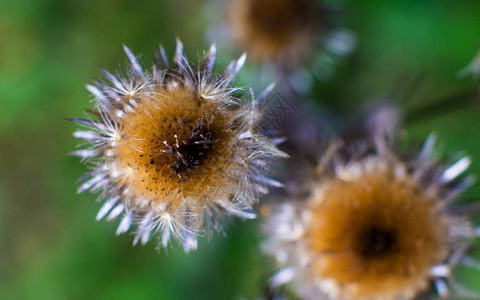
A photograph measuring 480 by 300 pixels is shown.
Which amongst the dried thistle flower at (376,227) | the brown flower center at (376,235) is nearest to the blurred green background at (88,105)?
the dried thistle flower at (376,227)

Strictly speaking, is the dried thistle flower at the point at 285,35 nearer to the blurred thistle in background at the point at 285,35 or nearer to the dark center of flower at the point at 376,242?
the blurred thistle in background at the point at 285,35

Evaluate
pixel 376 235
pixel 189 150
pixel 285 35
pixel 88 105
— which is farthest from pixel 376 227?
pixel 88 105

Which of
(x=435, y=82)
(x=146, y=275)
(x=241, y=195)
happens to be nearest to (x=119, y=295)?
(x=146, y=275)

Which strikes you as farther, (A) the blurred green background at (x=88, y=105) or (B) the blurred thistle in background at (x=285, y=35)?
(A) the blurred green background at (x=88, y=105)

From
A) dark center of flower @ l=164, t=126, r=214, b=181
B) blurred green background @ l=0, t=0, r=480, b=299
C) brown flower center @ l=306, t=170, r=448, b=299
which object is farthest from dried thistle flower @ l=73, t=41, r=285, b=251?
blurred green background @ l=0, t=0, r=480, b=299

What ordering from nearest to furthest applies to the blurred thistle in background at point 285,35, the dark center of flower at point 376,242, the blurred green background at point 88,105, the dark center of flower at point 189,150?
the dark center of flower at point 189,150
the dark center of flower at point 376,242
the blurred thistle in background at point 285,35
the blurred green background at point 88,105

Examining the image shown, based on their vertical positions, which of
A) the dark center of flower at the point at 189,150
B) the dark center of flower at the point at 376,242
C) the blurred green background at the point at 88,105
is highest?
the blurred green background at the point at 88,105

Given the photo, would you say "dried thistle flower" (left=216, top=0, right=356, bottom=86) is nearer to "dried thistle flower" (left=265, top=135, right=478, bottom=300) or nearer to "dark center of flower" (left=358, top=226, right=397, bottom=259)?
"dried thistle flower" (left=265, top=135, right=478, bottom=300)
